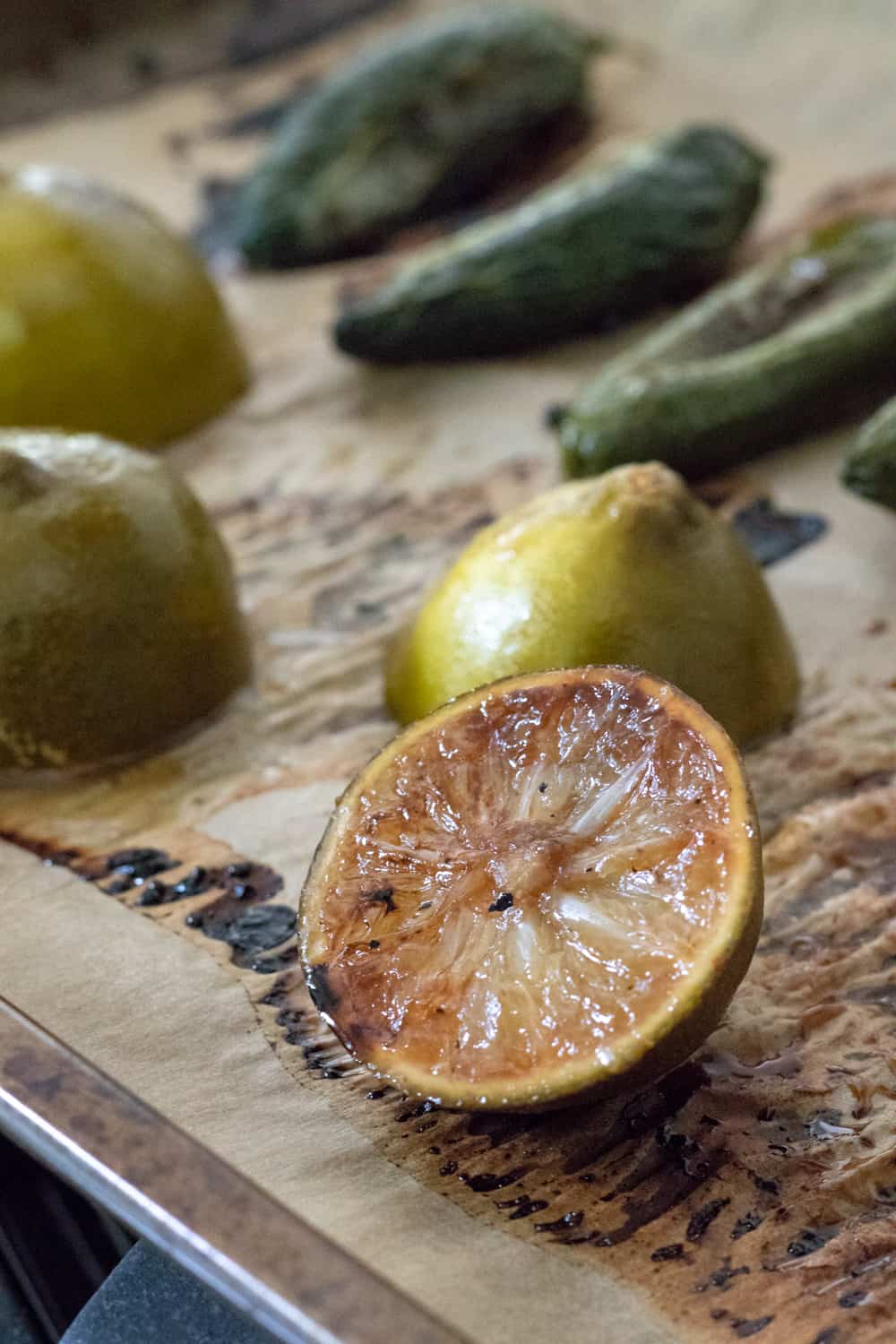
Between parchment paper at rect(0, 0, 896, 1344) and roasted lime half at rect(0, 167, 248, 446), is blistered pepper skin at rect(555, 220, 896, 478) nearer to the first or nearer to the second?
parchment paper at rect(0, 0, 896, 1344)

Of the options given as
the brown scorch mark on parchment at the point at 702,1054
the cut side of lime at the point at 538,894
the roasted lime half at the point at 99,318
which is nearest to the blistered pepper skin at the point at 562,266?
the roasted lime half at the point at 99,318

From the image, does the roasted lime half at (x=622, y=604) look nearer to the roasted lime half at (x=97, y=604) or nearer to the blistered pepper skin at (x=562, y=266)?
the roasted lime half at (x=97, y=604)

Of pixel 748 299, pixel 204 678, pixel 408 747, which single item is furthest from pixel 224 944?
pixel 748 299

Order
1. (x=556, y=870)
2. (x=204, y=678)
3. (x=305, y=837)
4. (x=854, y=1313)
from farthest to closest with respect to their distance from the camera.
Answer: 1. (x=204, y=678)
2. (x=305, y=837)
3. (x=556, y=870)
4. (x=854, y=1313)

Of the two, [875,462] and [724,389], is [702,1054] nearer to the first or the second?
[875,462]

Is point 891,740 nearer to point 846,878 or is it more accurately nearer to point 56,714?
point 846,878

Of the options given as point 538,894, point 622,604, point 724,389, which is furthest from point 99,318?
point 538,894
